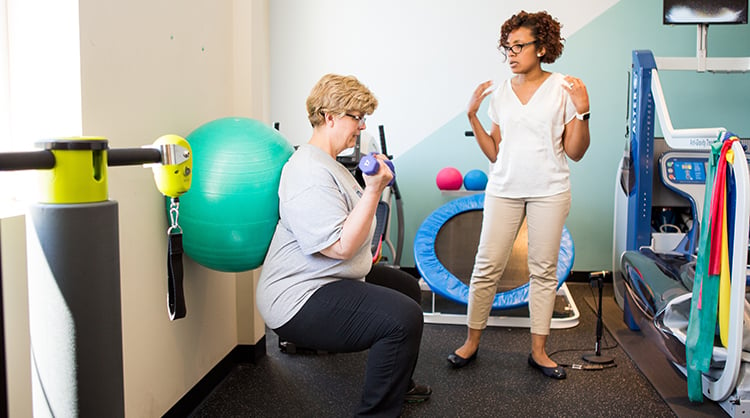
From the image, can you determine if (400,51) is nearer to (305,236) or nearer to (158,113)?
(158,113)

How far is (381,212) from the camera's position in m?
3.85

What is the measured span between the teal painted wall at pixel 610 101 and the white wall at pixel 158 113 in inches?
86.0

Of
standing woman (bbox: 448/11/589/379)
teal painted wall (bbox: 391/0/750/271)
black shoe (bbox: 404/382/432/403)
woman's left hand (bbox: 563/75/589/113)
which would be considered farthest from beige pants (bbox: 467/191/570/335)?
teal painted wall (bbox: 391/0/750/271)

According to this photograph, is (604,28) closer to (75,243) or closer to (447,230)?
(447,230)

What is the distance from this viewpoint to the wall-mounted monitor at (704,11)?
3512mm

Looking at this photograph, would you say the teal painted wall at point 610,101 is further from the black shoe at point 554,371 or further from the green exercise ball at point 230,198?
the green exercise ball at point 230,198

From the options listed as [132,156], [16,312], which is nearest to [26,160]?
[132,156]

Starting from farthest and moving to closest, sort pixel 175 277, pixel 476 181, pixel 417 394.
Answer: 1. pixel 476 181
2. pixel 417 394
3. pixel 175 277

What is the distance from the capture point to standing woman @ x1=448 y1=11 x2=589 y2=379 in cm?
256

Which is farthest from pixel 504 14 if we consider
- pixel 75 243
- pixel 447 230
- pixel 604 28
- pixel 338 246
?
pixel 75 243

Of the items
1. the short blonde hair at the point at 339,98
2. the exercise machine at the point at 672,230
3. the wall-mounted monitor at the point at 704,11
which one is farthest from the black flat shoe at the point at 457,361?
the wall-mounted monitor at the point at 704,11

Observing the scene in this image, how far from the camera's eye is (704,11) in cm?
353

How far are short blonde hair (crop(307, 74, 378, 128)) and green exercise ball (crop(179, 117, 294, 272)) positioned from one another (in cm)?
22

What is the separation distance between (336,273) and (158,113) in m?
0.76
